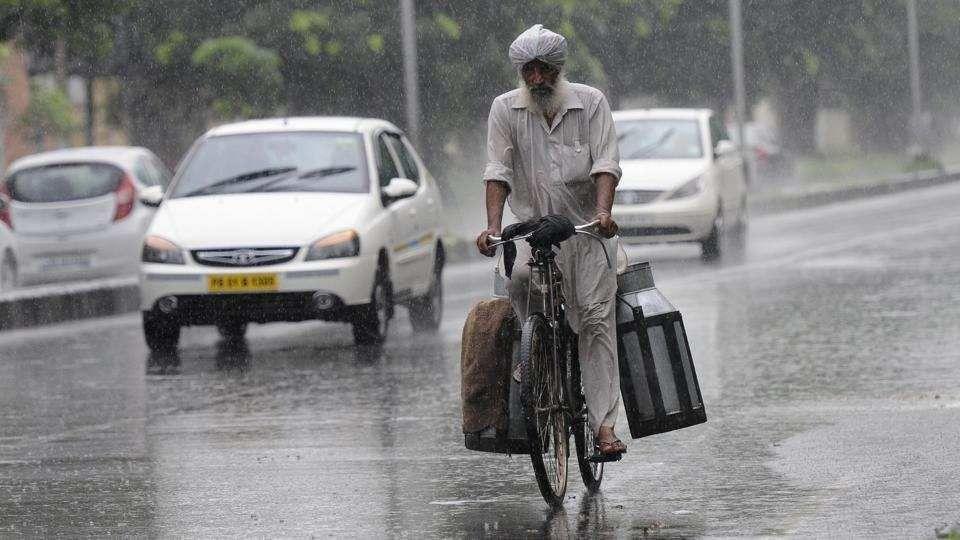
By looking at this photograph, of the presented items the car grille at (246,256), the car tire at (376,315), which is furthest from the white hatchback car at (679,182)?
the car grille at (246,256)

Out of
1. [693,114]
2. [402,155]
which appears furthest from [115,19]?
[402,155]

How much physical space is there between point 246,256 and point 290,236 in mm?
331

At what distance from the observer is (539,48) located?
282 inches

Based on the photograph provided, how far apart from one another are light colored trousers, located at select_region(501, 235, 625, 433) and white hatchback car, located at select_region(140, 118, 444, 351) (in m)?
6.22

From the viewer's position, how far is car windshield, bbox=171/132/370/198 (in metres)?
14.5

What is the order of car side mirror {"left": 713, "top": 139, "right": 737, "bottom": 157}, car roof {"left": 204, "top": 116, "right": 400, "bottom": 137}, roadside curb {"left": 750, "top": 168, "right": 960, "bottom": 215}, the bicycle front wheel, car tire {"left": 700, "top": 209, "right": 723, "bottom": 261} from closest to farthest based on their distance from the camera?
the bicycle front wheel < car roof {"left": 204, "top": 116, "right": 400, "bottom": 137} < car tire {"left": 700, "top": 209, "right": 723, "bottom": 261} < car side mirror {"left": 713, "top": 139, "right": 737, "bottom": 157} < roadside curb {"left": 750, "top": 168, "right": 960, "bottom": 215}

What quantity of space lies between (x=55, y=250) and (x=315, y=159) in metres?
7.07

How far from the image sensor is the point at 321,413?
411 inches

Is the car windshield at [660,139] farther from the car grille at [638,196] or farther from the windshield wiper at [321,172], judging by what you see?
the windshield wiper at [321,172]

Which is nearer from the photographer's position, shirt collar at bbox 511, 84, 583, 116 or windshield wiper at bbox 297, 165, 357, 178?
shirt collar at bbox 511, 84, 583, 116

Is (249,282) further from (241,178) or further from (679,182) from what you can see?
(679,182)

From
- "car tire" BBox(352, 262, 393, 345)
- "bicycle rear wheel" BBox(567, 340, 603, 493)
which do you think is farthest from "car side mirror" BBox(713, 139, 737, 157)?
"bicycle rear wheel" BBox(567, 340, 603, 493)

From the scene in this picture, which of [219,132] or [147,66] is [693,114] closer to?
[219,132]

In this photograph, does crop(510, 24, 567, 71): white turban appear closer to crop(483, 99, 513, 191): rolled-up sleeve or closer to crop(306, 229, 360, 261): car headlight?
crop(483, 99, 513, 191): rolled-up sleeve
